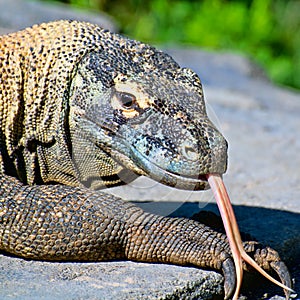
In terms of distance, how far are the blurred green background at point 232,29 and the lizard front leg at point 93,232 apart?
31.0 ft

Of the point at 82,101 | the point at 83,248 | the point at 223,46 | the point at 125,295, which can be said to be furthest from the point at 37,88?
the point at 223,46

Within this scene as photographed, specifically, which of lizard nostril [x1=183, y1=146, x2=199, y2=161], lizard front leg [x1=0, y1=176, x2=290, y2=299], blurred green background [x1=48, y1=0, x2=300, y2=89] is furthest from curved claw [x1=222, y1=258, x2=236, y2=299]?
blurred green background [x1=48, y1=0, x2=300, y2=89]

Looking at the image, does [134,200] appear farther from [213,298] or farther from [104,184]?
[213,298]

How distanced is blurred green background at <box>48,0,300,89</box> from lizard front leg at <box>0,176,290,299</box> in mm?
9449

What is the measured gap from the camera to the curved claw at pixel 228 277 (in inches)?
163

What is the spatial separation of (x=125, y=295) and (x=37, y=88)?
1323 millimetres

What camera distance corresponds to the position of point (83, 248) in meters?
4.25

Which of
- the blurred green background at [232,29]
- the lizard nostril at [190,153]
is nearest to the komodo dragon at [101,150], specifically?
the lizard nostril at [190,153]

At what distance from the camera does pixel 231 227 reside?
157 inches

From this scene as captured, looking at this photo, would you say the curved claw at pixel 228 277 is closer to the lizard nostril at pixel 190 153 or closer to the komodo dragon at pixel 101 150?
the komodo dragon at pixel 101 150

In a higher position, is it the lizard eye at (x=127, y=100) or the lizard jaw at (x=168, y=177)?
the lizard eye at (x=127, y=100)

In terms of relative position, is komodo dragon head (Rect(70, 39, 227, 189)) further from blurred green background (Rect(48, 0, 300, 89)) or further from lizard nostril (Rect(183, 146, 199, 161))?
blurred green background (Rect(48, 0, 300, 89))

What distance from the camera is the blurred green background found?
545 inches

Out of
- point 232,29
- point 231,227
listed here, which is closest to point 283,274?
point 231,227
